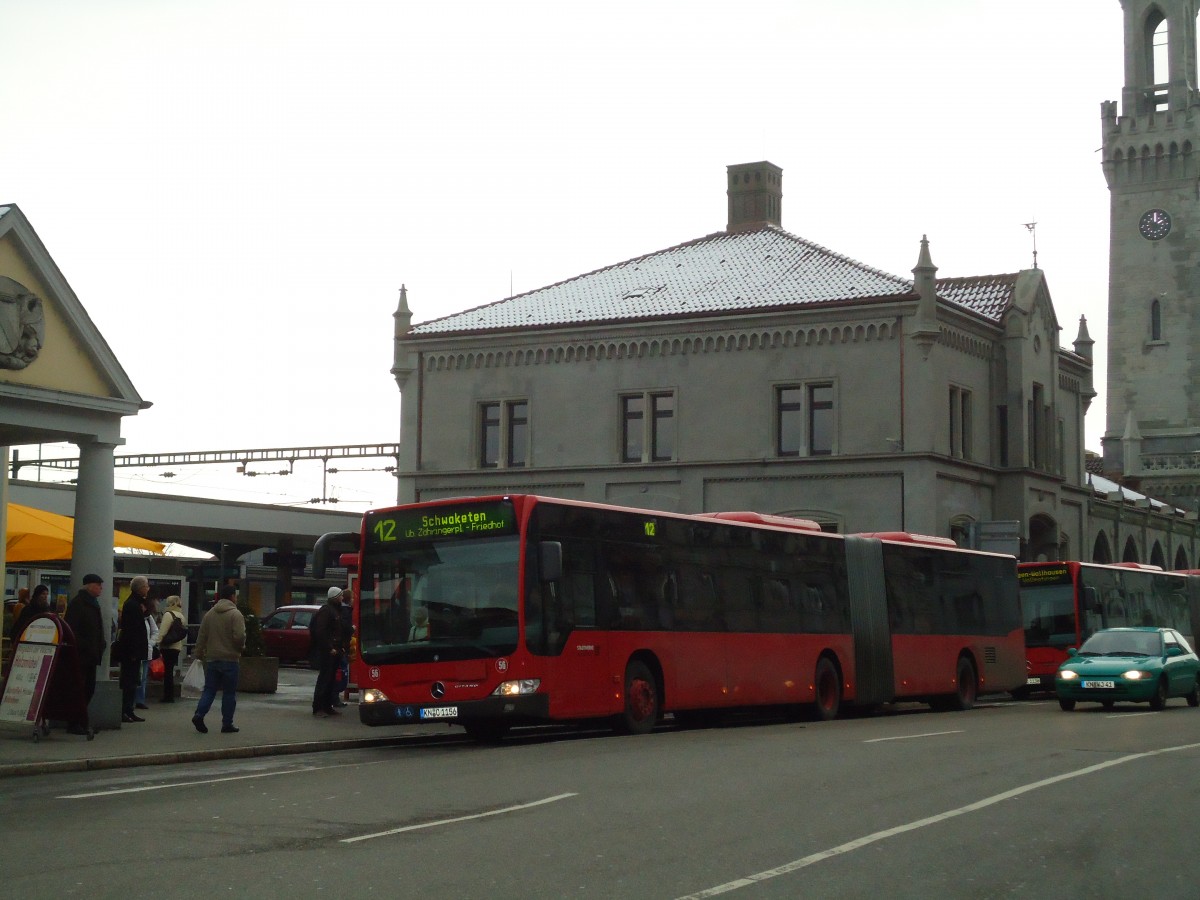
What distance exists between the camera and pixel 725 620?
76.8 ft

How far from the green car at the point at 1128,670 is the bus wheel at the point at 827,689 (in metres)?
3.99

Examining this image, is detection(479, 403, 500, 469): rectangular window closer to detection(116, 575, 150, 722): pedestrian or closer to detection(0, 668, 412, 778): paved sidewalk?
detection(0, 668, 412, 778): paved sidewalk

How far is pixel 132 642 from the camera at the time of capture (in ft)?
70.2

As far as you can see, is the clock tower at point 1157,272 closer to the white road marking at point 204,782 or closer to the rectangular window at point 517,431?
the rectangular window at point 517,431

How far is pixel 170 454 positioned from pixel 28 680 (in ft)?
218

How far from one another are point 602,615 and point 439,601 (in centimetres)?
214

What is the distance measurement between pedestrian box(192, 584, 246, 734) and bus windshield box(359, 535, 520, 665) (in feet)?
5.23

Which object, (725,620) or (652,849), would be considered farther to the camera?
(725,620)

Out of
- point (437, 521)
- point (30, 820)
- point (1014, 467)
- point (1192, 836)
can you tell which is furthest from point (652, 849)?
point (1014, 467)

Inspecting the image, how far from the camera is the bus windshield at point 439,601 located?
19562 mm

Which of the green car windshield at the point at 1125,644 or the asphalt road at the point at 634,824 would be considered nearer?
the asphalt road at the point at 634,824

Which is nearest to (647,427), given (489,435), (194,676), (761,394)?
(761,394)

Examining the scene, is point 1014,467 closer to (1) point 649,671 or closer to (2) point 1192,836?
(1) point 649,671

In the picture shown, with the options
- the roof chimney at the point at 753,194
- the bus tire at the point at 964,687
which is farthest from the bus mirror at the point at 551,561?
the roof chimney at the point at 753,194
